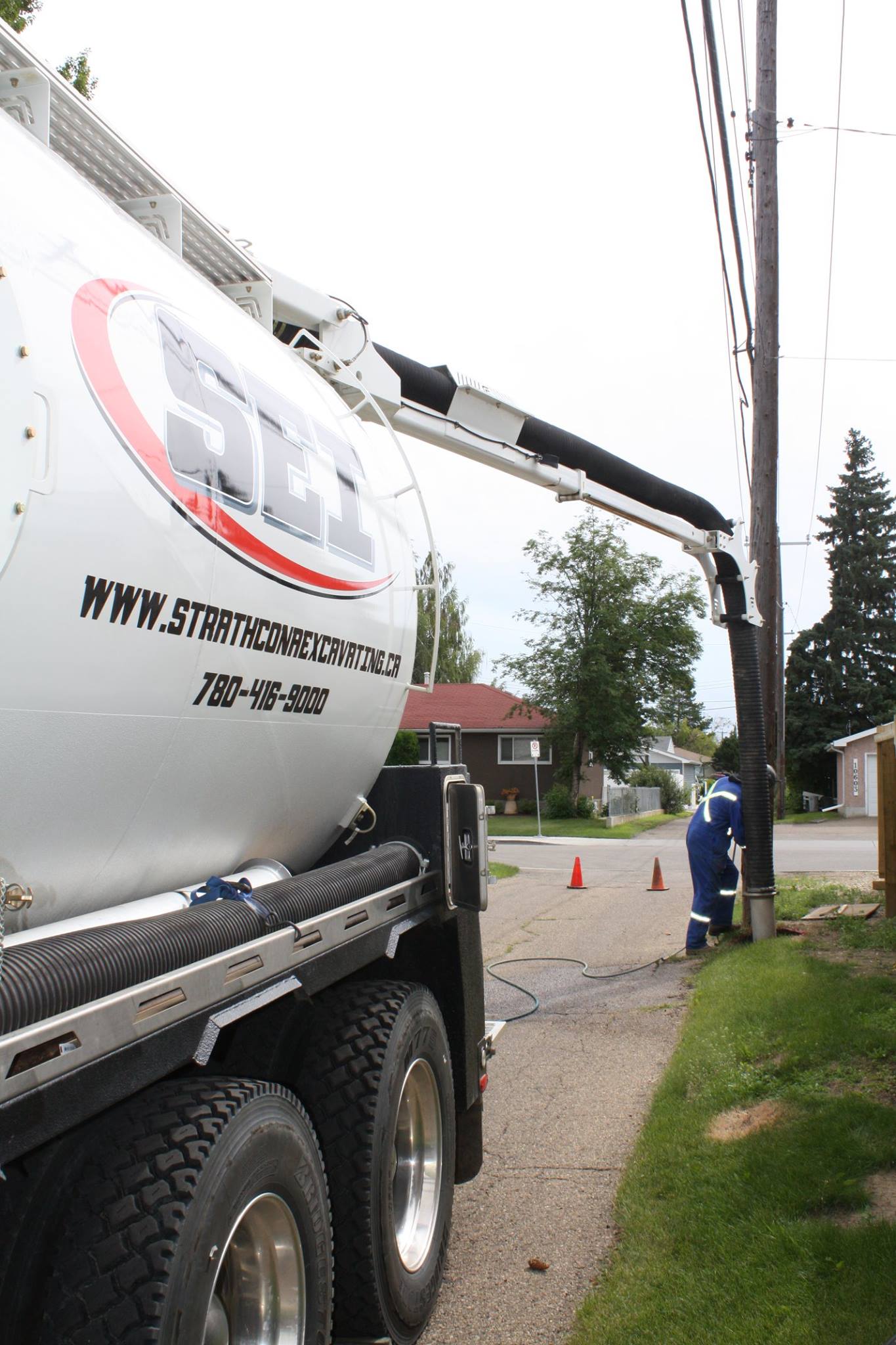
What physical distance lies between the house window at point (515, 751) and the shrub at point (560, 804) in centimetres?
427

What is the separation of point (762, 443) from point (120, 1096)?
1118 cm

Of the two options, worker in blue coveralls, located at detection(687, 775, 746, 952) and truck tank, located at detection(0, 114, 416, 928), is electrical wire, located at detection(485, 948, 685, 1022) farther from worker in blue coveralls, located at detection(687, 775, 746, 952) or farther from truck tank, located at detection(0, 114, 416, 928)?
truck tank, located at detection(0, 114, 416, 928)

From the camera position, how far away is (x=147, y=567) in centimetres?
253

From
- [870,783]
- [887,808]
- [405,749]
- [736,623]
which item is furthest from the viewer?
[870,783]

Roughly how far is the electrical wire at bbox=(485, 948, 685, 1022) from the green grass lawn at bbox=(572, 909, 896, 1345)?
48.4 inches

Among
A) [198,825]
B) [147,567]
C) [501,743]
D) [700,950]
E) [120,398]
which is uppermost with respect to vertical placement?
[501,743]

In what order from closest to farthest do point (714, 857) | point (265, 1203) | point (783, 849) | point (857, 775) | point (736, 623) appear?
point (265, 1203)
point (714, 857)
point (736, 623)
point (783, 849)
point (857, 775)

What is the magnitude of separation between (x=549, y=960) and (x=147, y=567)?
8253 millimetres

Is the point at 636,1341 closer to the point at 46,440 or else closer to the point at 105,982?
the point at 105,982

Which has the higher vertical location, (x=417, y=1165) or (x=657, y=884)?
(x=417, y=1165)

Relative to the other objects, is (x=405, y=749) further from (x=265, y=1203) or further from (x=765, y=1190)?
(x=265, y=1203)

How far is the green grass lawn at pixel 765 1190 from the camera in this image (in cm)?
360

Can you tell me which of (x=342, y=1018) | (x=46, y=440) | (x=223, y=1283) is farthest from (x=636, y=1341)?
(x=46, y=440)

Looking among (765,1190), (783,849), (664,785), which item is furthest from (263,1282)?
(664,785)
